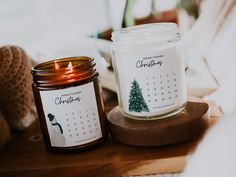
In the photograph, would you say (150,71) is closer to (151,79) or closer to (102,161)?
(151,79)

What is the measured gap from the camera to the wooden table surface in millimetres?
470

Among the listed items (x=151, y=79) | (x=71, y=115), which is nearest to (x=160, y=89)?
(x=151, y=79)

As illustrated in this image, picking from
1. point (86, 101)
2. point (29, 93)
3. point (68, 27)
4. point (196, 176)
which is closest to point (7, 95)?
point (29, 93)

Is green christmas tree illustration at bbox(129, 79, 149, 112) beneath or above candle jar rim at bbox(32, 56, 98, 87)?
beneath

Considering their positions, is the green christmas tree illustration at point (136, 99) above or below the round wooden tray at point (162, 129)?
above

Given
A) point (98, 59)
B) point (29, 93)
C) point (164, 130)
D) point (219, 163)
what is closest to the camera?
point (219, 163)

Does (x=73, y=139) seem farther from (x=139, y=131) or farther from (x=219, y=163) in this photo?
(x=219, y=163)

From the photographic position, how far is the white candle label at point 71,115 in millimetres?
506

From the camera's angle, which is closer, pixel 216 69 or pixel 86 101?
pixel 86 101

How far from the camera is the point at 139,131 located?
0.50 metres

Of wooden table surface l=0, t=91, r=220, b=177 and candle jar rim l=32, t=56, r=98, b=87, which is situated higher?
candle jar rim l=32, t=56, r=98, b=87

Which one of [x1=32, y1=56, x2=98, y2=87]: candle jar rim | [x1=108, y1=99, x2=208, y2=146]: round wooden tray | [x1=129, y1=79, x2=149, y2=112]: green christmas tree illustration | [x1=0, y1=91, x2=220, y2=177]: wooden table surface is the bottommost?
[x1=0, y1=91, x2=220, y2=177]: wooden table surface

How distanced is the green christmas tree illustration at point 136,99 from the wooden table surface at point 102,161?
51 millimetres

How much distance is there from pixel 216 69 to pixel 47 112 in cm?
30
